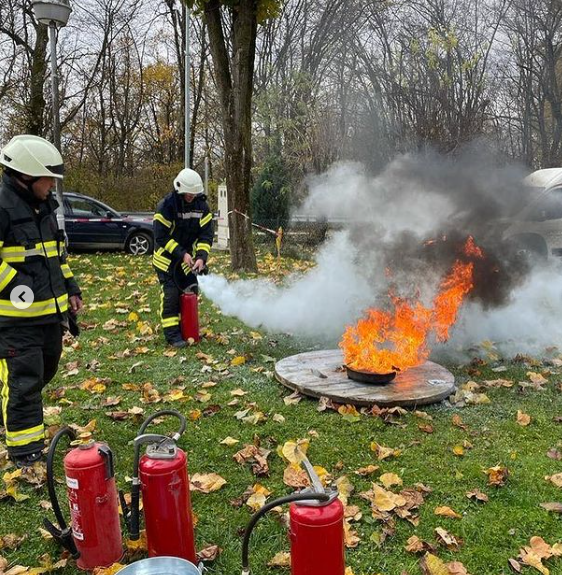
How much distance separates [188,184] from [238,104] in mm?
5278

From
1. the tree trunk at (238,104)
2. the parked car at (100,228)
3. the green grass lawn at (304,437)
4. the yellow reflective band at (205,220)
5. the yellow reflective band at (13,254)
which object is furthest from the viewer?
the parked car at (100,228)

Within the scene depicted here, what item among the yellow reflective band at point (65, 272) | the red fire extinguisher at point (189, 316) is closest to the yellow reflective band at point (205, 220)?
the red fire extinguisher at point (189, 316)

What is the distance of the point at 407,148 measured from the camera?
13469 mm

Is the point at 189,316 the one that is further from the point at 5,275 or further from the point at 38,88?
the point at 38,88

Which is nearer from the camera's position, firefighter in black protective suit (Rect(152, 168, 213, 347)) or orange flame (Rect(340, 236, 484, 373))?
orange flame (Rect(340, 236, 484, 373))

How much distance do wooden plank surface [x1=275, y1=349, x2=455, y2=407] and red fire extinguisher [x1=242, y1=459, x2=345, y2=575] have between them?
2375mm

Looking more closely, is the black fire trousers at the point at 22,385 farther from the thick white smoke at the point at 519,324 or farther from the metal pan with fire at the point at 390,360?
the thick white smoke at the point at 519,324

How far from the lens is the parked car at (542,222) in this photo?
351 inches

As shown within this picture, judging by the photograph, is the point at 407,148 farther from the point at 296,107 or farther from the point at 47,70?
the point at 47,70

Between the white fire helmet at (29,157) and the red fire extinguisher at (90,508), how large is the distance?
5.77 feet

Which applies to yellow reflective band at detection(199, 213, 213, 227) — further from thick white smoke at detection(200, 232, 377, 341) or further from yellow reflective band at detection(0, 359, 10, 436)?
yellow reflective band at detection(0, 359, 10, 436)

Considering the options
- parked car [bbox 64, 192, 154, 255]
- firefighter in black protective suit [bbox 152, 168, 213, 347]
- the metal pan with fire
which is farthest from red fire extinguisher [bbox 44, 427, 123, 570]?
parked car [bbox 64, 192, 154, 255]

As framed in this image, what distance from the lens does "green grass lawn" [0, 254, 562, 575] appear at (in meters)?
2.90

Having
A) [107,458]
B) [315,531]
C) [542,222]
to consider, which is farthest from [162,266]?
[542,222]
